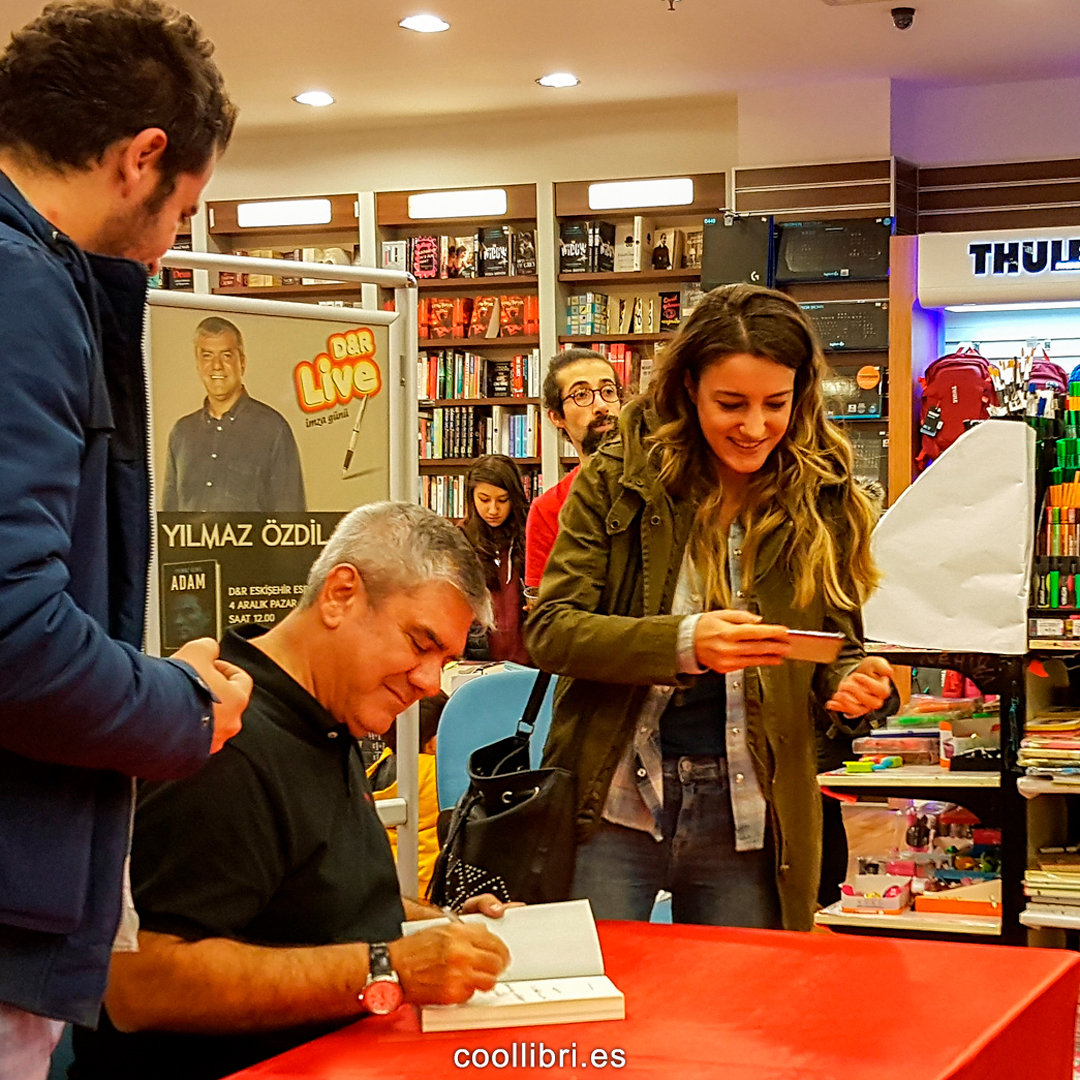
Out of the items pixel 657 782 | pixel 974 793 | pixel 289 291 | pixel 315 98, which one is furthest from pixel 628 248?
pixel 657 782

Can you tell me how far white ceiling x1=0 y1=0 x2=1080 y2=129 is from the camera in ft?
22.8

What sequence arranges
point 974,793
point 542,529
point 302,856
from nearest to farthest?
point 302,856 → point 974,793 → point 542,529

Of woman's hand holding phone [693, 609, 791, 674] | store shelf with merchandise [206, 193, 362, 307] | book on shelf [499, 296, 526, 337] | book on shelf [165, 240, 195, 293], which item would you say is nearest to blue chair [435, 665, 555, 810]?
woman's hand holding phone [693, 609, 791, 674]

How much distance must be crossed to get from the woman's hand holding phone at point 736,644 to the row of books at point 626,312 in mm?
6435

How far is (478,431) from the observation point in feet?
29.7

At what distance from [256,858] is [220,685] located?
0.35 m

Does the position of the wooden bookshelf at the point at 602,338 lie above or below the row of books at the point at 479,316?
below

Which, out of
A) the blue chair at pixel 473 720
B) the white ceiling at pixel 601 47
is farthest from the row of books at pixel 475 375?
the blue chair at pixel 473 720

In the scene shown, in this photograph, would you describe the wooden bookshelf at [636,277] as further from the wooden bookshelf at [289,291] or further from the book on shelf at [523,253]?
the wooden bookshelf at [289,291]

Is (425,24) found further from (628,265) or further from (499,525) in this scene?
(499,525)

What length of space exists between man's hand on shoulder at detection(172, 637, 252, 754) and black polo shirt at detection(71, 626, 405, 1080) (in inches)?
11.0

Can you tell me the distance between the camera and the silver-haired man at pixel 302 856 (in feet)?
5.11

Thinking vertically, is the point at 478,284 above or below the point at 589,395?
above

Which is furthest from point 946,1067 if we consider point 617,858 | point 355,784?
point 617,858
